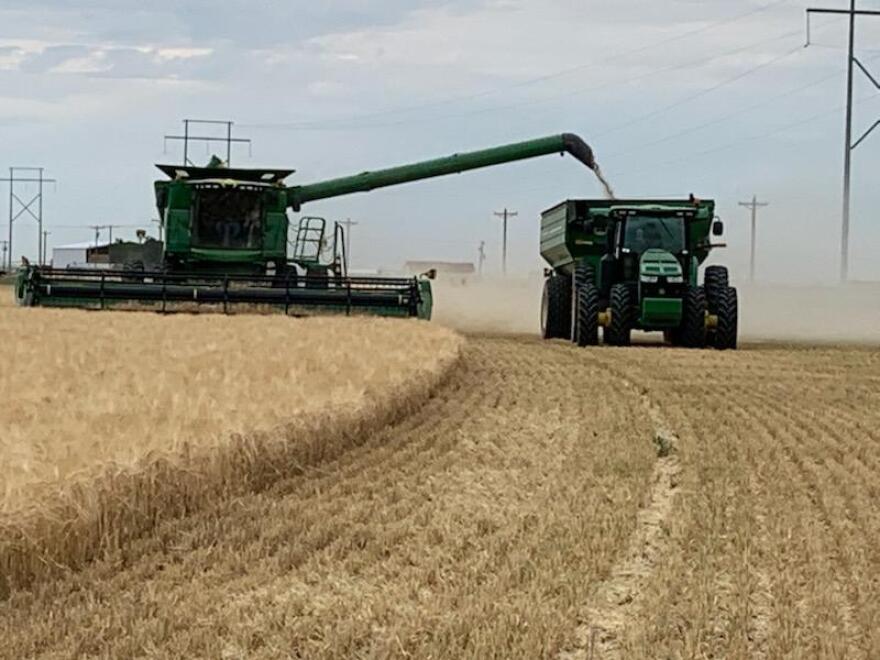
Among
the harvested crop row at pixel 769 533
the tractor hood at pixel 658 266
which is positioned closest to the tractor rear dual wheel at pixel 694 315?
the tractor hood at pixel 658 266

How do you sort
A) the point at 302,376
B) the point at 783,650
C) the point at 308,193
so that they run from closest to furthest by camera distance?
the point at 783,650 → the point at 302,376 → the point at 308,193

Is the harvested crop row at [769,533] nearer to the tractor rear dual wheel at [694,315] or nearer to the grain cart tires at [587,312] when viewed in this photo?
the tractor rear dual wheel at [694,315]

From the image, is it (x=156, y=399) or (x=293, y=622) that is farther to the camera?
(x=156, y=399)

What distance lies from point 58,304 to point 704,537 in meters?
18.1

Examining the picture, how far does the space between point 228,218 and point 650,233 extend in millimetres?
7663

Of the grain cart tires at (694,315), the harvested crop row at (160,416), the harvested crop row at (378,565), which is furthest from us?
the grain cart tires at (694,315)

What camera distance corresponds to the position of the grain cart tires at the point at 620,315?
20547mm

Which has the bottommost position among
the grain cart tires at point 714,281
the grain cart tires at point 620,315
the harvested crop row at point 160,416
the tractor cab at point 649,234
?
the harvested crop row at point 160,416

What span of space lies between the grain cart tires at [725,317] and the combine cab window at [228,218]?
26.9ft

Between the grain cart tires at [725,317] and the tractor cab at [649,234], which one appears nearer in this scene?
the grain cart tires at [725,317]

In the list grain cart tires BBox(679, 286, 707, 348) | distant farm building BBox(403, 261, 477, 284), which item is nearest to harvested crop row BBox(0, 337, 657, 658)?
grain cart tires BBox(679, 286, 707, 348)

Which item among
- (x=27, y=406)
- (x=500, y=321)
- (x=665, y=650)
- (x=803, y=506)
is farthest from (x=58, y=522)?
(x=500, y=321)

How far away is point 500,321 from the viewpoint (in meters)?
30.7

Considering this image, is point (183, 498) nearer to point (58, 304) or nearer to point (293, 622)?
point (293, 622)
